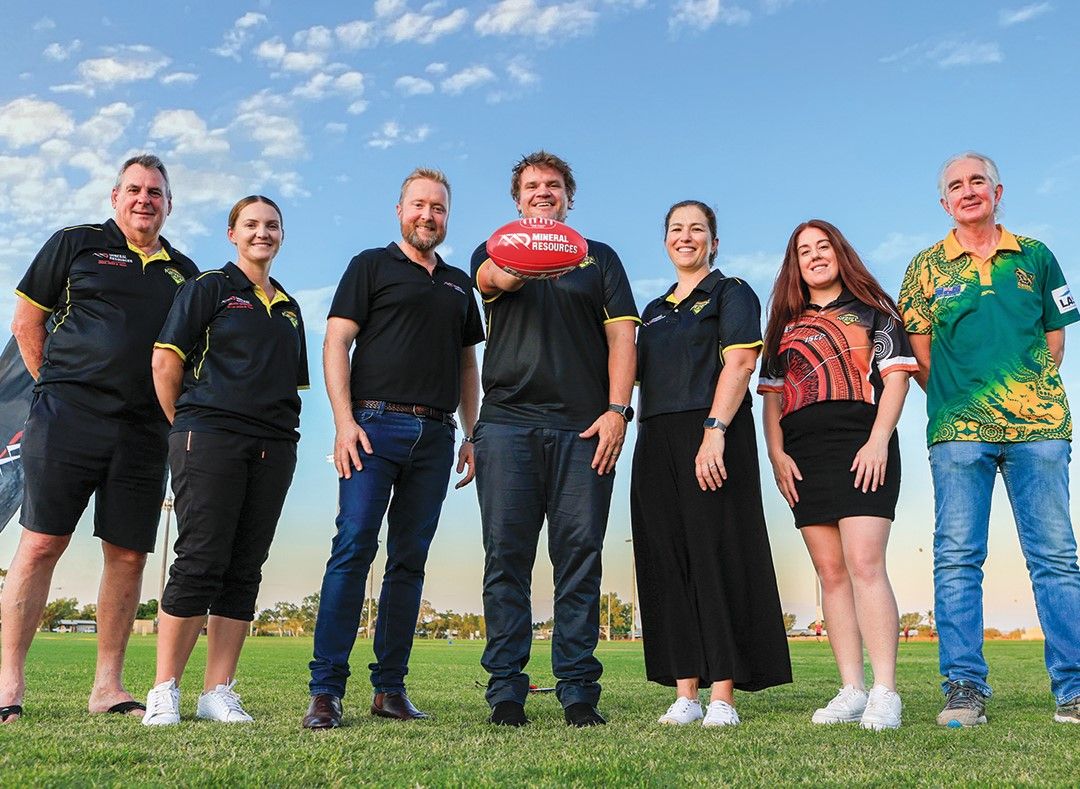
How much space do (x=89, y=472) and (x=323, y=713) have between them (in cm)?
178

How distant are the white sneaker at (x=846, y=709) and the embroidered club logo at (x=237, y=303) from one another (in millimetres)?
3377

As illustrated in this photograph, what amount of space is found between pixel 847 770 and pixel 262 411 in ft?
9.78

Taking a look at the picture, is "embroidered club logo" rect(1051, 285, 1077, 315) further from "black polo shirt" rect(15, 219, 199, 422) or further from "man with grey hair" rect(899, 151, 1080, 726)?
"black polo shirt" rect(15, 219, 199, 422)

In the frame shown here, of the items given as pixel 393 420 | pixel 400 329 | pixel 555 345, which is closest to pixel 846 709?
pixel 555 345

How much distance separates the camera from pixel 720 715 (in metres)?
4.04

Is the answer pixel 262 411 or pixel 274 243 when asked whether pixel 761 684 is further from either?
pixel 274 243

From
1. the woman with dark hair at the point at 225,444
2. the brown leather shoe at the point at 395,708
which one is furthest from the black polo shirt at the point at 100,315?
the brown leather shoe at the point at 395,708

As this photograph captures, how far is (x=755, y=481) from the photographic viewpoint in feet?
14.4

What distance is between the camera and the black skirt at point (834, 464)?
14.2ft

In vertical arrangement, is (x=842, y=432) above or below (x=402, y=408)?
below

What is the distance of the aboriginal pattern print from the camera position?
446cm

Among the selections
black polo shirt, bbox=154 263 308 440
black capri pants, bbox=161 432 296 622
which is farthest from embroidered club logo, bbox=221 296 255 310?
black capri pants, bbox=161 432 296 622

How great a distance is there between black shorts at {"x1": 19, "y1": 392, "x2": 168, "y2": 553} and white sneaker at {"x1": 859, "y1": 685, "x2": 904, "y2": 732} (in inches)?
142

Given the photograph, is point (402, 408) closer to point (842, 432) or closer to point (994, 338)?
point (842, 432)
